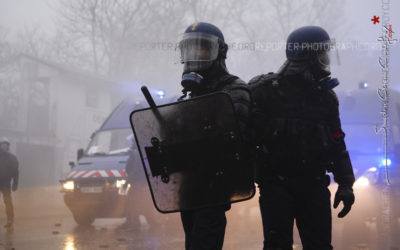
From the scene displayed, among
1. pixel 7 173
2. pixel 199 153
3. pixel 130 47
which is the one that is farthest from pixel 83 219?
pixel 130 47

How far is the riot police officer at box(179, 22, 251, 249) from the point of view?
356 cm

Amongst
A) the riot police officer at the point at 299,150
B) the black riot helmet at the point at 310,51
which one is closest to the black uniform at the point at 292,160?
the riot police officer at the point at 299,150

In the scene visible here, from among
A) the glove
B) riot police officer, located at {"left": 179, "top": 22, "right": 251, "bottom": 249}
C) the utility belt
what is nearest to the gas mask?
riot police officer, located at {"left": 179, "top": 22, "right": 251, "bottom": 249}

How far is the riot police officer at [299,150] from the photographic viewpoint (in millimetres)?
3756

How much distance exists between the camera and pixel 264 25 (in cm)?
3984

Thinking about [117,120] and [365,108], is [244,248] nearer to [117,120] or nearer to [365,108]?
[365,108]

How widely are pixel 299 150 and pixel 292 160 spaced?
3.3 inches

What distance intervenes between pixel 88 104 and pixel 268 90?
29635 mm

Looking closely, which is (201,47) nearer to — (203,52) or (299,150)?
(203,52)

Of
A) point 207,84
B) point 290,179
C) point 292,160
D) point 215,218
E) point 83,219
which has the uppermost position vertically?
point 207,84

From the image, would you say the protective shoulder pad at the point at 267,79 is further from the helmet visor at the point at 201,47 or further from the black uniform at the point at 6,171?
the black uniform at the point at 6,171

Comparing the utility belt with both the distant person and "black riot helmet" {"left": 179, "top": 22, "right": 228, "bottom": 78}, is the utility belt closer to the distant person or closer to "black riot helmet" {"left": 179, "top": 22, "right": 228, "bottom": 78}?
"black riot helmet" {"left": 179, "top": 22, "right": 228, "bottom": 78}

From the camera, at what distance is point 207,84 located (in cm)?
395

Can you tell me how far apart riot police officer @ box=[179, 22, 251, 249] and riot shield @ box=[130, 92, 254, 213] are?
0.38ft
